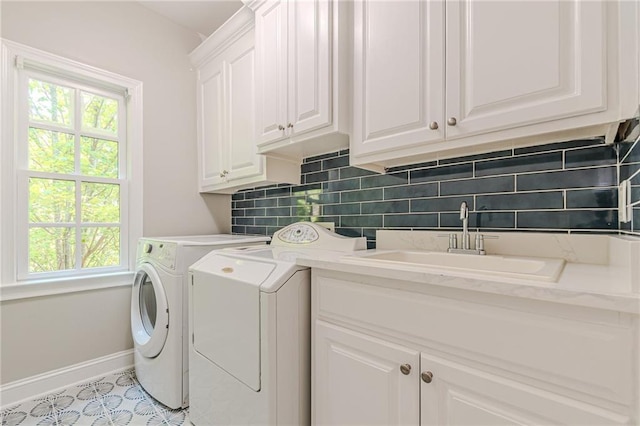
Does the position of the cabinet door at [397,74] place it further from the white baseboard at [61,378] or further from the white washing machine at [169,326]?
the white baseboard at [61,378]

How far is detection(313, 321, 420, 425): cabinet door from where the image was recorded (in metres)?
0.91

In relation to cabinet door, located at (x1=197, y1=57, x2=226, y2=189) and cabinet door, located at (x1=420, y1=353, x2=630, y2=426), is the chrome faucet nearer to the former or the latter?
cabinet door, located at (x1=420, y1=353, x2=630, y2=426)

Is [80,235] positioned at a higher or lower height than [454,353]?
higher

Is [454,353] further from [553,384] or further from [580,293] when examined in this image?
[580,293]

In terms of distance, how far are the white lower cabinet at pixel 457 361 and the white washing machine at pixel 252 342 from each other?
78 millimetres

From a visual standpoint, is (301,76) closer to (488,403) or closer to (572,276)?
(572,276)

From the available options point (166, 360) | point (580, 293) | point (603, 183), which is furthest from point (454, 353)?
point (166, 360)

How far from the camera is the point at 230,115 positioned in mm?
2207

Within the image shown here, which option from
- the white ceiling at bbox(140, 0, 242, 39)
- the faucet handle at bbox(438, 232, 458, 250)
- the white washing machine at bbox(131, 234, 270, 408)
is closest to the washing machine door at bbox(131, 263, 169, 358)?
the white washing machine at bbox(131, 234, 270, 408)

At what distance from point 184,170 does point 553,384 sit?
265 cm

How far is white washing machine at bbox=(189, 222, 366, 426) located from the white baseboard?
1.07 meters

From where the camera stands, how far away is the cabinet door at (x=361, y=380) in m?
0.91

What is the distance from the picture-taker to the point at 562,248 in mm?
1110

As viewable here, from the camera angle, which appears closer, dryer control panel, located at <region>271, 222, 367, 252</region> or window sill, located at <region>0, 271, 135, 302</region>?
dryer control panel, located at <region>271, 222, 367, 252</region>
